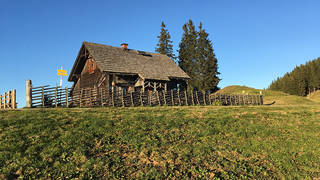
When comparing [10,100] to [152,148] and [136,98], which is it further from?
[152,148]

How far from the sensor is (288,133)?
1156cm

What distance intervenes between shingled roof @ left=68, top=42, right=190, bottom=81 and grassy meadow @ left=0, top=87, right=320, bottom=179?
13441mm

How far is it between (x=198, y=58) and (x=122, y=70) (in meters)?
22.3

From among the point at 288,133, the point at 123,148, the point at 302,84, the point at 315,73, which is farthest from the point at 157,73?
the point at 315,73

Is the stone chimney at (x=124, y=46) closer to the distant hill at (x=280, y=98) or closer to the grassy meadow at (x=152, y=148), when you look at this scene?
the grassy meadow at (x=152, y=148)

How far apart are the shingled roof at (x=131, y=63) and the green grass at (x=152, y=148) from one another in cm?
1346

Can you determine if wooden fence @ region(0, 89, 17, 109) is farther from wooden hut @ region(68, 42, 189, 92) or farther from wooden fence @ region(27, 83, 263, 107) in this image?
wooden hut @ region(68, 42, 189, 92)

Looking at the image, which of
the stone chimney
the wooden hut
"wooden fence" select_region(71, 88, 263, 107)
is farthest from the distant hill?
the stone chimney

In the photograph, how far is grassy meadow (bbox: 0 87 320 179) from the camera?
22.6ft

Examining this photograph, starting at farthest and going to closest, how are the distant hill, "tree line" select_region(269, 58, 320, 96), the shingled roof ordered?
"tree line" select_region(269, 58, 320, 96)
the distant hill
the shingled roof

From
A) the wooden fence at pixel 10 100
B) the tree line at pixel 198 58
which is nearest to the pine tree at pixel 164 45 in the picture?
the tree line at pixel 198 58

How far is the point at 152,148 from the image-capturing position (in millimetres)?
8469

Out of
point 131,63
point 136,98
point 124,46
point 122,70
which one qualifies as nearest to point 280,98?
point 131,63

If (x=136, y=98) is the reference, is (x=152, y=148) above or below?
below
